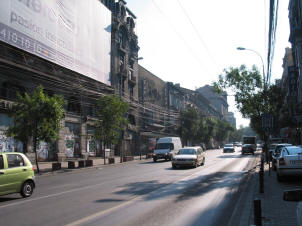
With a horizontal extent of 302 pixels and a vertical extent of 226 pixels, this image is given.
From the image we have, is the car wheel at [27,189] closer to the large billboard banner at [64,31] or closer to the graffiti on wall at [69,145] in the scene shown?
the large billboard banner at [64,31]

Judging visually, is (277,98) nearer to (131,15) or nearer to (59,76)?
(59,76)

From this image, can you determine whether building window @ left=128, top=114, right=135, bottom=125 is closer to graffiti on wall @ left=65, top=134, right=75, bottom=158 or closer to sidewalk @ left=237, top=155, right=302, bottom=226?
graffiti on wall @ left=65, top=134, right=75, bottom=158

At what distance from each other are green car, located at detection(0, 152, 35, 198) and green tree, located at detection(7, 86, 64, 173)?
10310mm

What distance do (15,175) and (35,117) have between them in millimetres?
10998

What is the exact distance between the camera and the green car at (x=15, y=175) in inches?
360

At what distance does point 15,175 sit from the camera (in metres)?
9.53

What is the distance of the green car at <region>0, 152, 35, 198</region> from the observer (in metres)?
9.15

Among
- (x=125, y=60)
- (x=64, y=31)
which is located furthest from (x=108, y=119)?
(x=125, y=60)

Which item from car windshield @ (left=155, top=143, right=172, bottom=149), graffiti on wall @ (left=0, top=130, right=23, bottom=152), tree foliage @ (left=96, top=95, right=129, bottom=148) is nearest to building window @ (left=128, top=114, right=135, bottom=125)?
car windshield @ (left=155, top=143, right=172, bottom=149)

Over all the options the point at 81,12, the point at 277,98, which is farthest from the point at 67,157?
the point at 277,98

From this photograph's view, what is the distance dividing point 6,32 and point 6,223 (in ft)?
67.2

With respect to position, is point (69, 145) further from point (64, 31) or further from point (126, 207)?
point (126, 207)

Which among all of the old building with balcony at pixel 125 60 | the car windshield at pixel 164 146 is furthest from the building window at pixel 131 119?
the car windshield at pixel 164 146

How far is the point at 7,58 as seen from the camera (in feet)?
79.2
